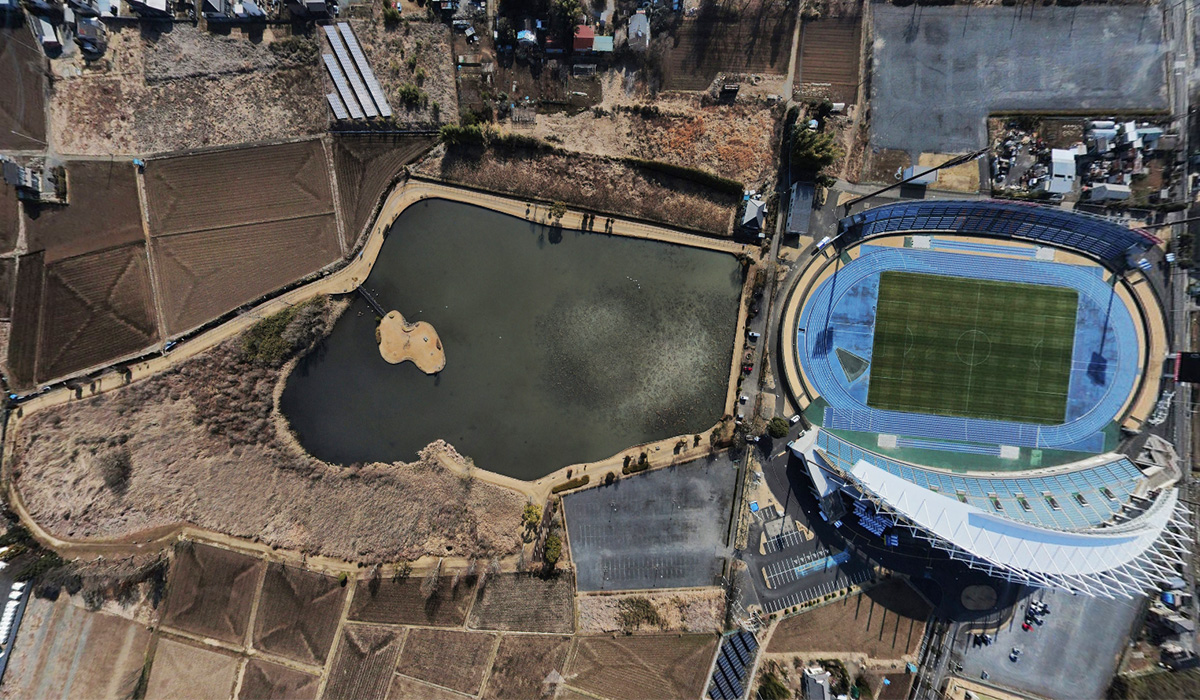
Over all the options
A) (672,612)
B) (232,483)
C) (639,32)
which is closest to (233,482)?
(232,483)

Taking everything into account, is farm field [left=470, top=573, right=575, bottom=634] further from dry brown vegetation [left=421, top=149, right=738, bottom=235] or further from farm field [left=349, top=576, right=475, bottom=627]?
dry brown vegetation [left=421, top=149, right=738, bottom=235]

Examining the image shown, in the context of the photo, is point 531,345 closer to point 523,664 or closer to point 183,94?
point 523,664

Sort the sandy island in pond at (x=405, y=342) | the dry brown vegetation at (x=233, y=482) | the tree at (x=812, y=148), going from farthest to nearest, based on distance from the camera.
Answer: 1. the sandy island in pond at (x=405, y=342)
2. the tree at (x=812, y=148)
3. the dry brown vegetation at (x=233, y=482)

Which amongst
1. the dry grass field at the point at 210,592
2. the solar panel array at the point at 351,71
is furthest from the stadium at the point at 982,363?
the dry grass field at the point at 210,592

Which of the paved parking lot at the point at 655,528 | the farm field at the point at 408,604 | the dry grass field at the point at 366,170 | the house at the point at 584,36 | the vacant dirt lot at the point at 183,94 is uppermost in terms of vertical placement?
the house at the point at 584,36

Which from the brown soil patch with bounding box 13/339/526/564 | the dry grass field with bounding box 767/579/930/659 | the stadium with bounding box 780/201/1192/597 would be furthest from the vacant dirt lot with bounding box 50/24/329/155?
the dry grass field with bounding box 767/579/930/659

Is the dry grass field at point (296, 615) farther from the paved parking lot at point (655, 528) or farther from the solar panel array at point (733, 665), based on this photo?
the solar panel array at point (733, 665)
